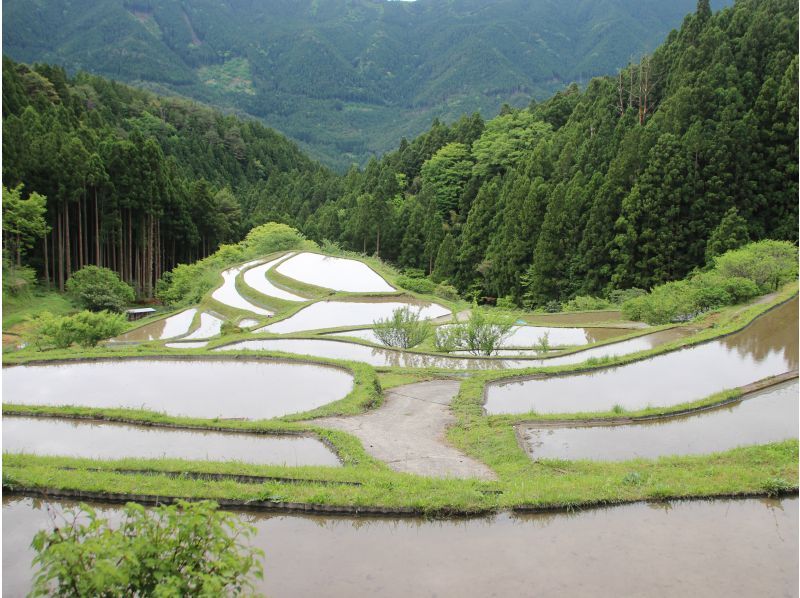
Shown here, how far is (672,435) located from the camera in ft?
35.0

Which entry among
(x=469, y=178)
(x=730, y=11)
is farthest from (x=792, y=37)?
(x=469, y=178)

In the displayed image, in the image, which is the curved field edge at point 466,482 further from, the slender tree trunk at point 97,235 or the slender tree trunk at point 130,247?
the slender tree trunk at point 130,247

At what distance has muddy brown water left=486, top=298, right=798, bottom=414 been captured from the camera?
12.9 meters

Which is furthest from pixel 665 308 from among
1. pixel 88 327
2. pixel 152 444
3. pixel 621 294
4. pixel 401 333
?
pixel 88 327

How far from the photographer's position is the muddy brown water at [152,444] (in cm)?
998

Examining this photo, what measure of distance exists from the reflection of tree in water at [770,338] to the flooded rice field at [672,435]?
12.2ft

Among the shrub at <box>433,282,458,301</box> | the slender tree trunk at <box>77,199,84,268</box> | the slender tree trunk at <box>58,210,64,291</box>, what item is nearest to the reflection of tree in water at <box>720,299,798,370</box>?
the shrub at <box>433,282,458,301</box>

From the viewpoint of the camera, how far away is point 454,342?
67.0ft

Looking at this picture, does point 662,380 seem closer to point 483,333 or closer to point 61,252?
point 483,333

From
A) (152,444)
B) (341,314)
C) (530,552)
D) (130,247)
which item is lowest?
(530,552)

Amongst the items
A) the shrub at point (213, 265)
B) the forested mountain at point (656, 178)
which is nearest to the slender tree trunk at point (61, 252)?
the shrub at point (213, 265)

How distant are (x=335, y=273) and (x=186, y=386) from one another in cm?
2281

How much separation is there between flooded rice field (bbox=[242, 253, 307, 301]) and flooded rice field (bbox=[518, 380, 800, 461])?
23.3m

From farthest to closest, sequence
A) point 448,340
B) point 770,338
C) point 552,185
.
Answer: point 552,185, point 448,340, point 770,338
